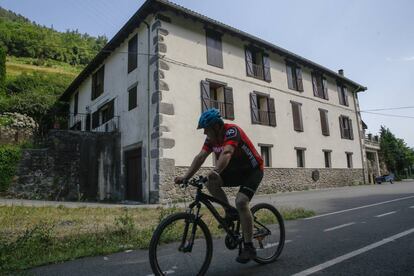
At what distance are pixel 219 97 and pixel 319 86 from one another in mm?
10562

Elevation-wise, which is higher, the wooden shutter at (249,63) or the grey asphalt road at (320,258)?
the wooden shutter at (249,63)

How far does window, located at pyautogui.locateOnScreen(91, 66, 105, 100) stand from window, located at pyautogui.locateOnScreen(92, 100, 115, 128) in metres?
1.11

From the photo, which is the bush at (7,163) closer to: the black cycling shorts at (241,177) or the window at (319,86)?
the black cycling shorts at (241,177)

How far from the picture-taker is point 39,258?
405 centimetres

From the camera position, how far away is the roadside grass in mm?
4102

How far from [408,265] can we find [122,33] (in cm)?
1641

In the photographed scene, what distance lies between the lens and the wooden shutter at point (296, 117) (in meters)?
19.8

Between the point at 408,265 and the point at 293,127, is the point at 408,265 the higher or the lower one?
the lower one

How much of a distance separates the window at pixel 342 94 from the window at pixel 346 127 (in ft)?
4.53

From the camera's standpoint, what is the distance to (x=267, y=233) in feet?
12.3

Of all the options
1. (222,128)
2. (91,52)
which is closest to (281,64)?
(222,128)

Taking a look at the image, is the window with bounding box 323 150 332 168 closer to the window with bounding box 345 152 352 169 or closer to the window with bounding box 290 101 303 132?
the window with bounding box 345 152 352 169

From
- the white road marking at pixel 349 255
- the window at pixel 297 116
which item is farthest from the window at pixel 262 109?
the white road marking at pixel 349 255

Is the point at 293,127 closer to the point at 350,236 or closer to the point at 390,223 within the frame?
the point at 390,223
